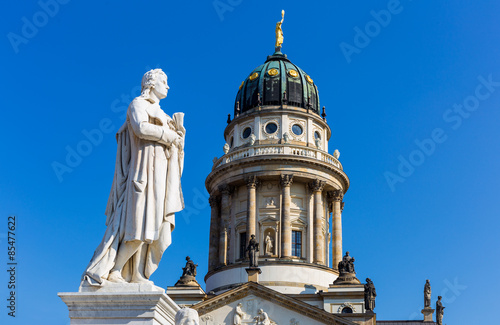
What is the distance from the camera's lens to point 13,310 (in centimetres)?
1628

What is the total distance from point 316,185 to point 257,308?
15.1 m

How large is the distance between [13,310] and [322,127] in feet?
186

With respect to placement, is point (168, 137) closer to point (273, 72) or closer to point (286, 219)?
point (286, 219)

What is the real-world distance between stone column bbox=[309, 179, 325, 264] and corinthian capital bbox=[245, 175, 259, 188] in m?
4.61

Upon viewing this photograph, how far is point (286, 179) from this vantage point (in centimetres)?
6600

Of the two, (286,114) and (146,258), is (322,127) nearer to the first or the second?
(286,114)

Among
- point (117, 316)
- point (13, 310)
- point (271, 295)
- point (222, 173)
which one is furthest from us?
point (222, 173)

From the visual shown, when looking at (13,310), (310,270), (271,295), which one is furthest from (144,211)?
(310,270)

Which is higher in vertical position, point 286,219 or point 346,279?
point 286,219

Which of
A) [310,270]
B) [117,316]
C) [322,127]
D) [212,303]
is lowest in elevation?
[117,316]

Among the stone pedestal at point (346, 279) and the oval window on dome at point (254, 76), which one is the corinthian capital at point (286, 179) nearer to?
the stone pedestal at point (346, 279)

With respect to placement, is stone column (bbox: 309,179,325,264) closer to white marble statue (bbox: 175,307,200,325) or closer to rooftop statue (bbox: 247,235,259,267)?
rooftop statue (bbox: 247,235,259,267)

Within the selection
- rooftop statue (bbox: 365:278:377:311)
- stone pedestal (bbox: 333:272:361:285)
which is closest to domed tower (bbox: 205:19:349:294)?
stone pedestal (bbox: 333:272:361:285)

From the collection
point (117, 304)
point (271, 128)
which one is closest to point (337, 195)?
point (271, 128)
